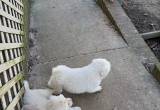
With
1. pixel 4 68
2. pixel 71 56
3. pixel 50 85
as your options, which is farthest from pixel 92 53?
pixel 4 68

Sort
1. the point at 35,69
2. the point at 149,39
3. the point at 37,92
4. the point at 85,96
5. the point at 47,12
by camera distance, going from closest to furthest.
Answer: the point at 37,92 → the point at 85,96 → the point at 35,69 → the point at 149,39 → the point at 47,12

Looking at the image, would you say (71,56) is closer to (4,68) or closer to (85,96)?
(85,96)

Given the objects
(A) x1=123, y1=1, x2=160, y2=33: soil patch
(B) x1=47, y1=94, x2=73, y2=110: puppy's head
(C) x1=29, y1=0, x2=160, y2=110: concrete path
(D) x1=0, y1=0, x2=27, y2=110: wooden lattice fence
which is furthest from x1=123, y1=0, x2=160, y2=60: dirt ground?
(B) x1=47, y1=94, x2=73, y2=110: puppy's head

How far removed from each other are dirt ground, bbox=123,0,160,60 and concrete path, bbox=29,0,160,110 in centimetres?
46

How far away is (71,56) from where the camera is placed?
4004mm

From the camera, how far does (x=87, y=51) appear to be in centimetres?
409

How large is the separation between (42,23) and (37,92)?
5.78 ft

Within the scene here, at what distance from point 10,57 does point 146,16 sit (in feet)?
8.75

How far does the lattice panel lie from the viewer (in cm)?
259

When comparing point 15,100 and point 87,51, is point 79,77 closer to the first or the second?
point 15,100

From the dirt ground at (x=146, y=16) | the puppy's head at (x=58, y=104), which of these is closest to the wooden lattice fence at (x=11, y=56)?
the puppy's head at (x=58, y=104)

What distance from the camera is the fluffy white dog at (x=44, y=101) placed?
2771mm

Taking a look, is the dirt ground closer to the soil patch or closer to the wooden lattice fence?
the soil patch

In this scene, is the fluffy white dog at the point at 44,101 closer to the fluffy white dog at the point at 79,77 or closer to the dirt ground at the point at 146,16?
the fluffy white dog at the point at 79,77
